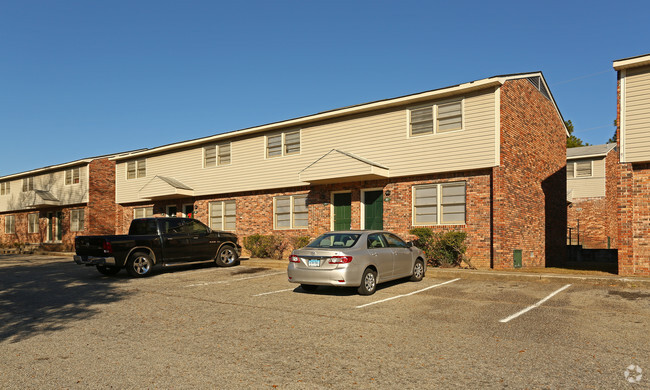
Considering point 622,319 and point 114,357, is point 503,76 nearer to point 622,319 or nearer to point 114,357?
point 622,319

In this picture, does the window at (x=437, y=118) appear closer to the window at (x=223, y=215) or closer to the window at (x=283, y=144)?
the window at (x=283, y=144)

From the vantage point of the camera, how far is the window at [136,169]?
27.8 meters

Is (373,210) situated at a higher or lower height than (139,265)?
higher

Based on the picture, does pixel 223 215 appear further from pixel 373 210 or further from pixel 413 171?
pixel 413 171

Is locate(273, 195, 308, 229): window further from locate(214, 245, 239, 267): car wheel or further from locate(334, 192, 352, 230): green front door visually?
locate(214, 245, 239, 267): car wheel

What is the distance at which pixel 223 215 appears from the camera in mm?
23906

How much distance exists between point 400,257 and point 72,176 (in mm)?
28252

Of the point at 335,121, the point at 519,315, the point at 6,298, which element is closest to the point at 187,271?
the point at 6,298

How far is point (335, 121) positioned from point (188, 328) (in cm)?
1321

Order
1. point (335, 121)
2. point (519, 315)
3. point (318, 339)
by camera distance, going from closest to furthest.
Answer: point (318, 339), point (519, 315), point (335, 121)

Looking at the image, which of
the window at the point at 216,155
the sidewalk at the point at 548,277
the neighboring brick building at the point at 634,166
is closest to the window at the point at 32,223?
the window at the point at 216,155

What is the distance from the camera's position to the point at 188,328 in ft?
25.0

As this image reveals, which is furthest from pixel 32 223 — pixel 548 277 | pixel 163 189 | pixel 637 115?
pixel 637 115

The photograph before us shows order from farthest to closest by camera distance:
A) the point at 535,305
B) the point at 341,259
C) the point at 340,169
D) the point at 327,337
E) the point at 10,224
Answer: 1. the point at 10,224
2. the point at 340,169
3. the point at 341,259
4. the point at 535,305
5. the point at 327,337
